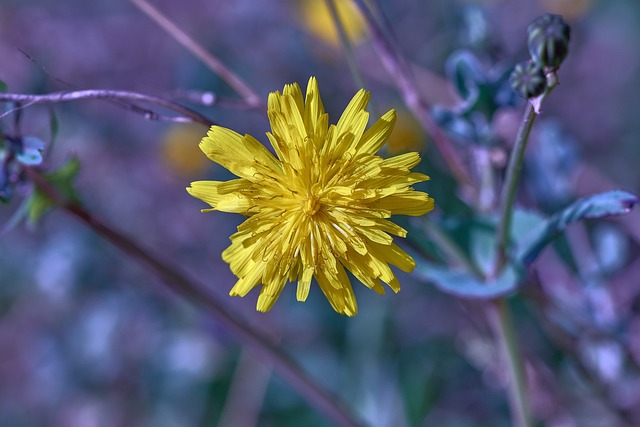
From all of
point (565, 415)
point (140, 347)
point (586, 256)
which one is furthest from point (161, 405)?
point (586, 256)

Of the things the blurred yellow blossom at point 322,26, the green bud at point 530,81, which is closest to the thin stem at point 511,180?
the green bud at point 530,81

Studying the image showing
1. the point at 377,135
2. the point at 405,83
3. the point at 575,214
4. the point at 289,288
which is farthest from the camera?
the point at 289,288

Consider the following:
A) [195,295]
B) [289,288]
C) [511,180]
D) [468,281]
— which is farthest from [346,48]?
[289,288]

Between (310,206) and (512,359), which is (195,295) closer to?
(310,206)

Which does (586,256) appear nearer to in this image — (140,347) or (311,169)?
(311,169)

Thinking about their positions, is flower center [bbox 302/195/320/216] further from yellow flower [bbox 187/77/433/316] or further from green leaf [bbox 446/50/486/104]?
green leaf [bbox 446/50/486/104]

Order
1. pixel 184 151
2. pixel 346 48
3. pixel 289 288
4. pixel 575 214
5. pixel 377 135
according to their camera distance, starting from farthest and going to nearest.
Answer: pixel 184 151 < pixel 289 288 < pixel 346 48 < pixel 575 214 < pixel 377 135
